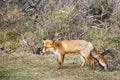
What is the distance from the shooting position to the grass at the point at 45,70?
26.0 ft

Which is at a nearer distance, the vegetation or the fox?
the fox

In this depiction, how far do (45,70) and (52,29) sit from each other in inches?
161

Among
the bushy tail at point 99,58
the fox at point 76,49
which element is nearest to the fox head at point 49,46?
the fox at point 76,49

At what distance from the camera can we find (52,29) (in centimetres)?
1256

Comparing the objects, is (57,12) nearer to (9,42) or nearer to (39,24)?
(39,24)

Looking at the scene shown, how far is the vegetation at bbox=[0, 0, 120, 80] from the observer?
9391 millimetres

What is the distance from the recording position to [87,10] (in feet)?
43.9

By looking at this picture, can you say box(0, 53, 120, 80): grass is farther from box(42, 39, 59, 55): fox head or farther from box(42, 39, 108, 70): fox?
box(42, 39, 59, 55): fox head


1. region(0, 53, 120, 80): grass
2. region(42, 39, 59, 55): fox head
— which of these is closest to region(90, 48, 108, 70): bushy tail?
region(0, 53, 120, 80): grass

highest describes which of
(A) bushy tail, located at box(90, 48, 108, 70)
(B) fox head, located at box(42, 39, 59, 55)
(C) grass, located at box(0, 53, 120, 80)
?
(B) fox head, located at box(42, 39, 59, 55)

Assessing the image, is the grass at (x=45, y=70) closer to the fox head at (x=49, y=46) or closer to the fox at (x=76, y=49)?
the fox at (x=76, y=49)

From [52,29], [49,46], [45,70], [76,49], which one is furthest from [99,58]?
[52,29]

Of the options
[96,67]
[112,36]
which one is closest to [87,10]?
[112,36]

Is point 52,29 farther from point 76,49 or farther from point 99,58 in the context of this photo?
point 99,58
